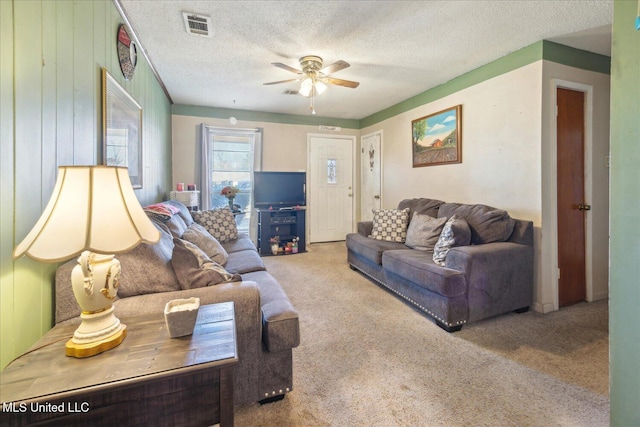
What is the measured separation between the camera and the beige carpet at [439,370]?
4.56 ft

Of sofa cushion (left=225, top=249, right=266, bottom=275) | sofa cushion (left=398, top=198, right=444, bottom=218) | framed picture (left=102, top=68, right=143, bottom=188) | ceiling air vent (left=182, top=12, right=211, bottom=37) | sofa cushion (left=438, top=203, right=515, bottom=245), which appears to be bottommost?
sofa cushion (left=225, top=249, right=266, bottom=275)

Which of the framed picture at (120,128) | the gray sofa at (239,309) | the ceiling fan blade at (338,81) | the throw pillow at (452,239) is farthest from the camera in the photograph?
the ceiling fan blade at (338,81)

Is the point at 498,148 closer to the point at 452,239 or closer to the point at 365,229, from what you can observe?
the point at 452,239

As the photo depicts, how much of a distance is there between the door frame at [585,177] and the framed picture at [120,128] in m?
3.56

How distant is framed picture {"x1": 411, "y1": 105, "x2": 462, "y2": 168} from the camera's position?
338 cm

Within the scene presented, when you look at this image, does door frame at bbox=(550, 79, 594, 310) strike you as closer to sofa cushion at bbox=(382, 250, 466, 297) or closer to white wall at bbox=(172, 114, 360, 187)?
sofa cushion at bbox=(382, 250, 466, 297)

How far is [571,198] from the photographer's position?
8.87ft

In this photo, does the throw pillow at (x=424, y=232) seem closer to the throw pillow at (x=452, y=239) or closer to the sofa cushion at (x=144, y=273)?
the throw pillow at (x=452, y=239)

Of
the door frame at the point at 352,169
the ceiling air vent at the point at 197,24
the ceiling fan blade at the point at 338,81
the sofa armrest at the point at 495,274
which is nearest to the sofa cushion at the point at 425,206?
the sofa armrest at the point at 495,274

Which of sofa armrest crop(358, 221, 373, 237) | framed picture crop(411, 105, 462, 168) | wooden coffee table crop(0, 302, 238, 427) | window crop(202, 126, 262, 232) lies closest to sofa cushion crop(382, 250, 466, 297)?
sofa armrest crop(358, 221, 373, 237)

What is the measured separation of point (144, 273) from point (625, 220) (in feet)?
6.77

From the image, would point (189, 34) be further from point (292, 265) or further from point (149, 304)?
point (292, 265)

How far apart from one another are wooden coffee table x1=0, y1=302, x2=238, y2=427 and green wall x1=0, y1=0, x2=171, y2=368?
265mm

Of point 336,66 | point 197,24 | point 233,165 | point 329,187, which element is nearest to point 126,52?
point 197,24
